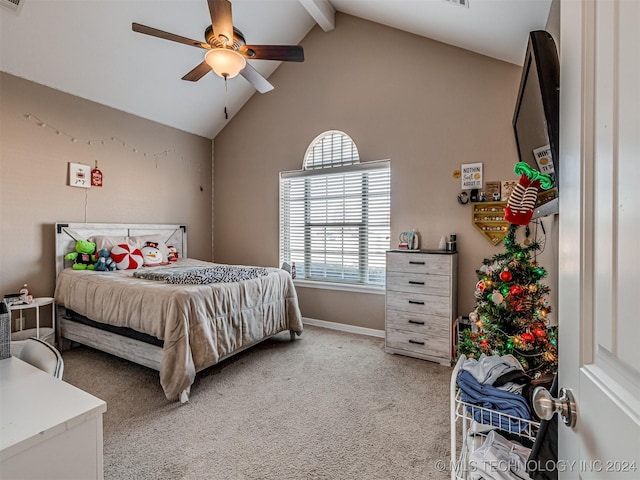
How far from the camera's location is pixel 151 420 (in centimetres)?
203

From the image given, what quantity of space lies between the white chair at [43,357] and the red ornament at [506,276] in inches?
74.9

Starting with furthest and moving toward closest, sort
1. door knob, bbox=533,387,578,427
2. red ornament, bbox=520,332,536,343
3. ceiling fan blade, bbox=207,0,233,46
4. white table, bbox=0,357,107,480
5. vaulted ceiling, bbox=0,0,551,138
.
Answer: vaulted ceiling, bbox=0,0,551,138 < ceiling fan blade, bbox=207,0,233,46 < red ornament, bbox=520,332,536,343 < white table, bbox=0,357,107,480 < door knob, bbox=533,387,578,427

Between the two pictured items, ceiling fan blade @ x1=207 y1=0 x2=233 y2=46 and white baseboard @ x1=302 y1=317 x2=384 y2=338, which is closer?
ceiling fan blade @ x1=207 y1=0 x2=233 y2=46

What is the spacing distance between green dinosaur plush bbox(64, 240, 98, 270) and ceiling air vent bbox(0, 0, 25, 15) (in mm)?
2041

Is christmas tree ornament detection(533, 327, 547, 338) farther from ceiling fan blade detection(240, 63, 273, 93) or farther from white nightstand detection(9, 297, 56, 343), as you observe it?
white nightstand detection(9, 297, 56, 343)

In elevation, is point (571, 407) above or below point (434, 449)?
above

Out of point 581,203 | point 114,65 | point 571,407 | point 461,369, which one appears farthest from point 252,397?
point 114,65

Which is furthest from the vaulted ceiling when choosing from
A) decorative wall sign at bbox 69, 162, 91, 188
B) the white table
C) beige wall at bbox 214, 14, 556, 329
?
the white table

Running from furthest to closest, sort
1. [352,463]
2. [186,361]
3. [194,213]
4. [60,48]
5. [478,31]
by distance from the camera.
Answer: [194,213] → [60,48] → [478,31] → [186,361] → [352,463]

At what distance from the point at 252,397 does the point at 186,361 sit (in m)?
0.54

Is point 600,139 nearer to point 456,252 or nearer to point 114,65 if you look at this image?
point 456,252

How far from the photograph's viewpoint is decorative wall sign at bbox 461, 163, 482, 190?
121 inches

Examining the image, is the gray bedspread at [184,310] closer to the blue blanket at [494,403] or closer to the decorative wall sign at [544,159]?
the blue blanket at [494,403]

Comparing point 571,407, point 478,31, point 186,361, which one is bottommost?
point 186,361
